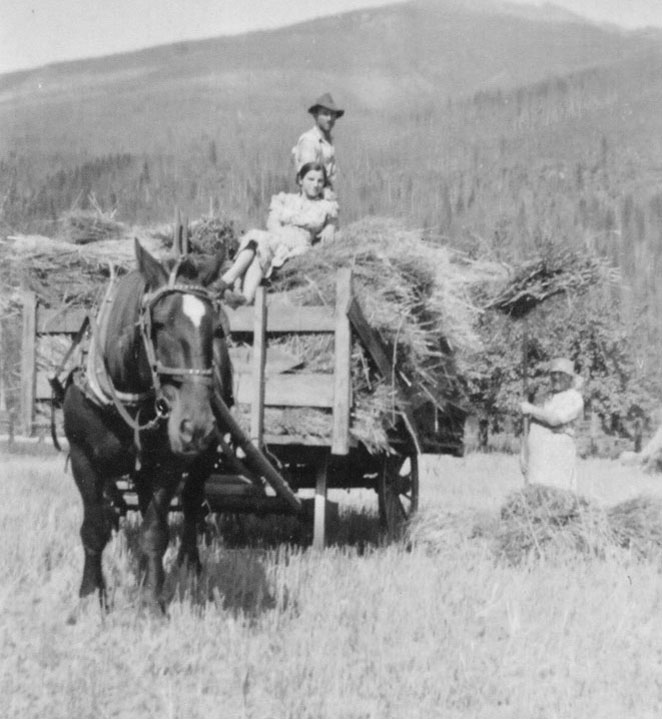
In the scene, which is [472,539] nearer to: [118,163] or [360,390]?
[360,390]

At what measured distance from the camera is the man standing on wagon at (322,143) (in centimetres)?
842

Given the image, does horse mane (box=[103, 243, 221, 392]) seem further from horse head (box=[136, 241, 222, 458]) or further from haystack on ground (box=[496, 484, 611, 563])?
haystack on ground (box=[496, 484, 611, 563])

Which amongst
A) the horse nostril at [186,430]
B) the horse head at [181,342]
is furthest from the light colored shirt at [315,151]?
the horse nostril at [186,430]

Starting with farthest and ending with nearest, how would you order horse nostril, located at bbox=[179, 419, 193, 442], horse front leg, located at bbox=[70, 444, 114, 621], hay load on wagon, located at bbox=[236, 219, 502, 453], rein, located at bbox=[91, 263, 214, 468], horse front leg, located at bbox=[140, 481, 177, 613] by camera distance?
hay load on wagon, located at bbox=[236, 219, 502, 453], horse front leg, located at bbox=[70, 444, 114, 621], horse front leg, located at bbox=[140, 481, 177, 613], rein, located at bbox=[91, 263, 214, 468], horse nostril, located at bbox=[179, 419, 193, 442]

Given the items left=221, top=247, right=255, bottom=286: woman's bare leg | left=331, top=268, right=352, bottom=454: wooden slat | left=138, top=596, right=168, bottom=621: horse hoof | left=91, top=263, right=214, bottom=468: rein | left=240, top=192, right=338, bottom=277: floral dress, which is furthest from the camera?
left=240, top=192, right=338, bottom=277: floral dress

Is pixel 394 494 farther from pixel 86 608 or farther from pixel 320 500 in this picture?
pixel 86 608

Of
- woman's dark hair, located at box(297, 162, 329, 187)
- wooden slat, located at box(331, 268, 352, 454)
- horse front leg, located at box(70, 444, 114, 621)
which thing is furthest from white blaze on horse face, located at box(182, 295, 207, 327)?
woman's dark hair, located at box(297, 162, 329, 187)

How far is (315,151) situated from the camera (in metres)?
8.45

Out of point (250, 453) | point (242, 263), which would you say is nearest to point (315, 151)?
point (242, 263)

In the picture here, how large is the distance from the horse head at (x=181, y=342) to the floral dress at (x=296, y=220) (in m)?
2.42

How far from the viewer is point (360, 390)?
6.81 meters

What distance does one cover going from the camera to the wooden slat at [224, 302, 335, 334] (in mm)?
6637

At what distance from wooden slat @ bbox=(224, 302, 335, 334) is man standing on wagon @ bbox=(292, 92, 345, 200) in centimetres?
194

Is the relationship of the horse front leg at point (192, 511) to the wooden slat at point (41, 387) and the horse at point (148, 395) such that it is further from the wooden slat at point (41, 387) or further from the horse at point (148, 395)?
the wooden slat at point (41, 387)
